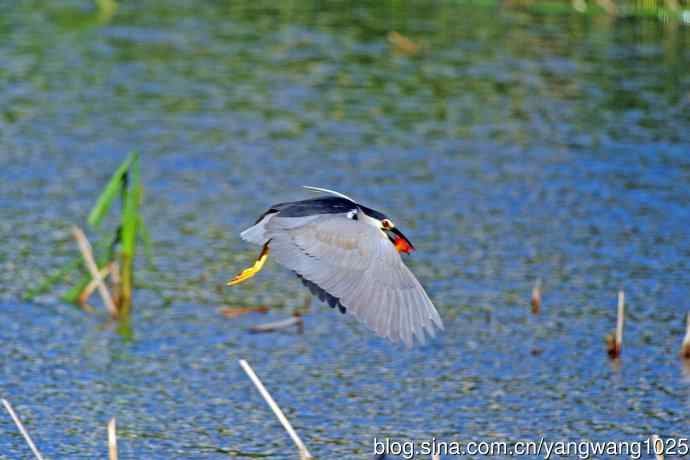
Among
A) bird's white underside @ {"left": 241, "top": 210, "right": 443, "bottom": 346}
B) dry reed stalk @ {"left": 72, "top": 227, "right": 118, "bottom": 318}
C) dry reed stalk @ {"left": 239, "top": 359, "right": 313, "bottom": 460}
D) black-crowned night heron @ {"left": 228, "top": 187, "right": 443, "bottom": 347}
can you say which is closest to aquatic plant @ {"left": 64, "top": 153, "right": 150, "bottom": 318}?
dry reed stalk @ {"left": 72, "top": 227, "right": 118, "bottom": 318}

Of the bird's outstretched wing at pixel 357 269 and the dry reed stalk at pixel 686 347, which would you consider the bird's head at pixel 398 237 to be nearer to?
the bird's outstretched wing at pixel 357 269

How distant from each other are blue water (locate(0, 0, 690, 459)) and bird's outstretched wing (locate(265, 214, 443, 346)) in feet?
8.18

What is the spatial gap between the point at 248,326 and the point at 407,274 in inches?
183

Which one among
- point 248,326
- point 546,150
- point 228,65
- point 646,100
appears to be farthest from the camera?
point 228,65

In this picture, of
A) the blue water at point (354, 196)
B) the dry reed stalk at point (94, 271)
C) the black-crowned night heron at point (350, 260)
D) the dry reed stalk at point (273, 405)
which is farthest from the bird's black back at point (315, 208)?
the dry reed stalk at point (94, 271)

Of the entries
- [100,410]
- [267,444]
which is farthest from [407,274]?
[100,410]

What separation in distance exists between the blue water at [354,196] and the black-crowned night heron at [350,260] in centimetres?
243

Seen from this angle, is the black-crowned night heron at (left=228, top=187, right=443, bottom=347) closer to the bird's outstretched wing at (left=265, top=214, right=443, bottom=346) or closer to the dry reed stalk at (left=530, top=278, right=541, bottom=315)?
the bird's outstretched wing at (left=265, top=214, right=443, bottom=346)

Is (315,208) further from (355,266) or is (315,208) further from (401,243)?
(401,243)

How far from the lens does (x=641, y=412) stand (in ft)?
32.4

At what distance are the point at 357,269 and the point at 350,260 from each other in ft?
0.21

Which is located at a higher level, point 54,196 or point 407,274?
point 407,274

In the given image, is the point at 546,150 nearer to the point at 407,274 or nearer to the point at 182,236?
the point at 182,236

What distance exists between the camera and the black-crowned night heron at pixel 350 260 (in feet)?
21.5
